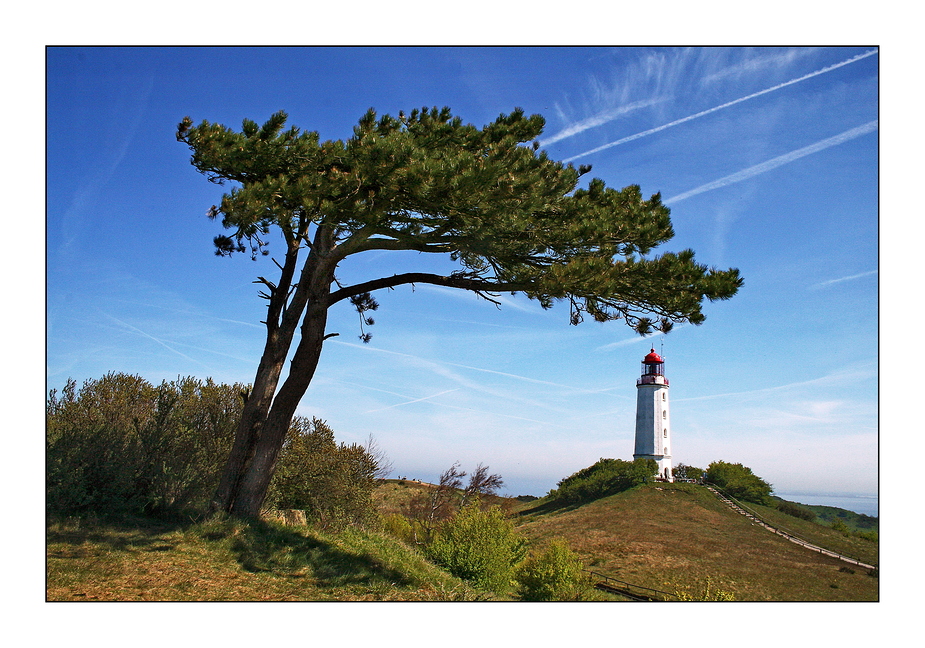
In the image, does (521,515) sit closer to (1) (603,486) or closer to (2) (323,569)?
(1) (603,486)

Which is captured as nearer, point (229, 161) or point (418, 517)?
point (229, 161)

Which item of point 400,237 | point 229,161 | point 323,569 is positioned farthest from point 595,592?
point 229,161

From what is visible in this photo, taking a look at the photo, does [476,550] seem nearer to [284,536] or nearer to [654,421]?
[284,536]

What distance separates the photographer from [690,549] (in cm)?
3472

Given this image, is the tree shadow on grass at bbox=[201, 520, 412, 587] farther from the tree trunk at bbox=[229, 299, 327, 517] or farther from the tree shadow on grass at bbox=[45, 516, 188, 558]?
the tree shadow on grass at bbox=[45, 516, 188, 558]

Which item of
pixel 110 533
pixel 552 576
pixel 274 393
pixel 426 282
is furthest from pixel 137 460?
pixel 552 576

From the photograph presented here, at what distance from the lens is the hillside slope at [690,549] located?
29875mm

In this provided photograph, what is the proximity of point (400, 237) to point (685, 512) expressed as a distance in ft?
127

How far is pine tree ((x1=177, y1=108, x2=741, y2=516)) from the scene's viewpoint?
8.68 metres

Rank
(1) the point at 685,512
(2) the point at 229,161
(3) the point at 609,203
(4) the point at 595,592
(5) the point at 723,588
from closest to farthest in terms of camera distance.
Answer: (2) the point at 229,161
(3) the point at 609,203
(4) the point at 595,592
(5) the point at 723,588
(1) the point at 685,512

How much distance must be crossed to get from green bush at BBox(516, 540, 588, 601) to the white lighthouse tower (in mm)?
24067

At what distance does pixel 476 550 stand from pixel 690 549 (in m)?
20.5

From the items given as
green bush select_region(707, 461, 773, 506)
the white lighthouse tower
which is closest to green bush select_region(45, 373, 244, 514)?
the white lighthouse tower
